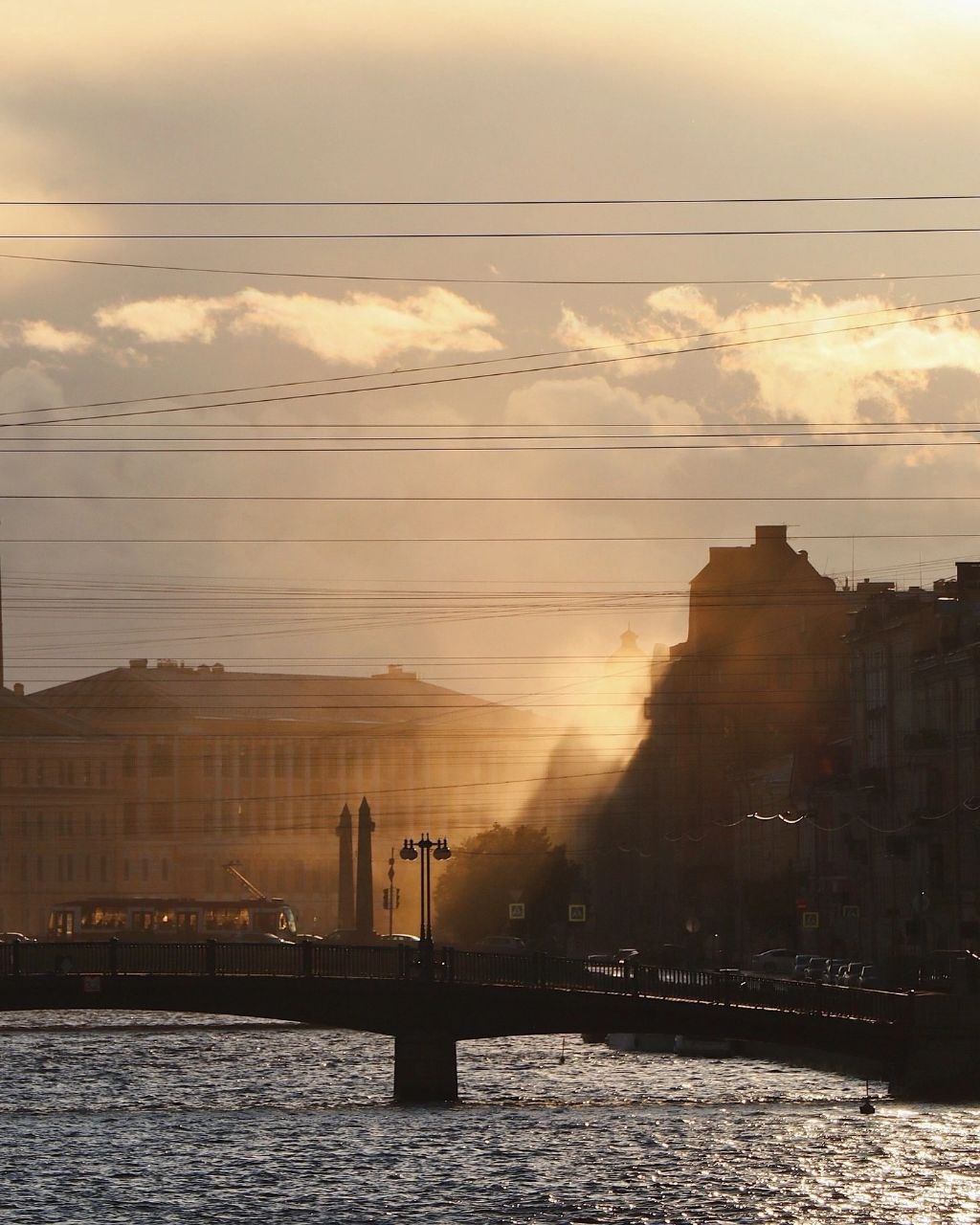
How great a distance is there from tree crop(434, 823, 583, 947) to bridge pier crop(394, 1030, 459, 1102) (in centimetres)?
7388

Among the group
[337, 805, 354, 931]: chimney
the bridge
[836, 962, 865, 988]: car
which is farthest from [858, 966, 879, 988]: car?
[337, 805, 354, 931]: chimney

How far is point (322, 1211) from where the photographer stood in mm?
→ 55344

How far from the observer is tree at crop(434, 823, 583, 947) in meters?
154

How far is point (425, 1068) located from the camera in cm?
7569

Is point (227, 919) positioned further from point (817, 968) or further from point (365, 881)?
point (817, 968)

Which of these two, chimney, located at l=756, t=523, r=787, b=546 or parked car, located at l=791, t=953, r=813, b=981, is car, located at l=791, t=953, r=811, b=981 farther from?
chimney, located at l=756, t=523, r=787, b=546

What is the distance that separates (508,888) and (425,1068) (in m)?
80.2

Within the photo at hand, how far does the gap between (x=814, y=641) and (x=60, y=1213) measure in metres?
102

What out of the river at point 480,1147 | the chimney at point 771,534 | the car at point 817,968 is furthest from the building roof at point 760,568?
the river at point 480,1147

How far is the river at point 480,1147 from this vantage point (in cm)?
5516

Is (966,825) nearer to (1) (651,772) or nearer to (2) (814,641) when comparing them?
(2) (814,641)

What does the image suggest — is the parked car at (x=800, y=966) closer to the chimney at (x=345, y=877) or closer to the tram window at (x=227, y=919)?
the tram window at (x=227, y=919)

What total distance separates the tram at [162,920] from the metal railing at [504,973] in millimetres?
60579

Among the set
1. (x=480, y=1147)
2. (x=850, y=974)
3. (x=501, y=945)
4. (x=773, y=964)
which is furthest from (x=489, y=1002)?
(x=501, y=945)
